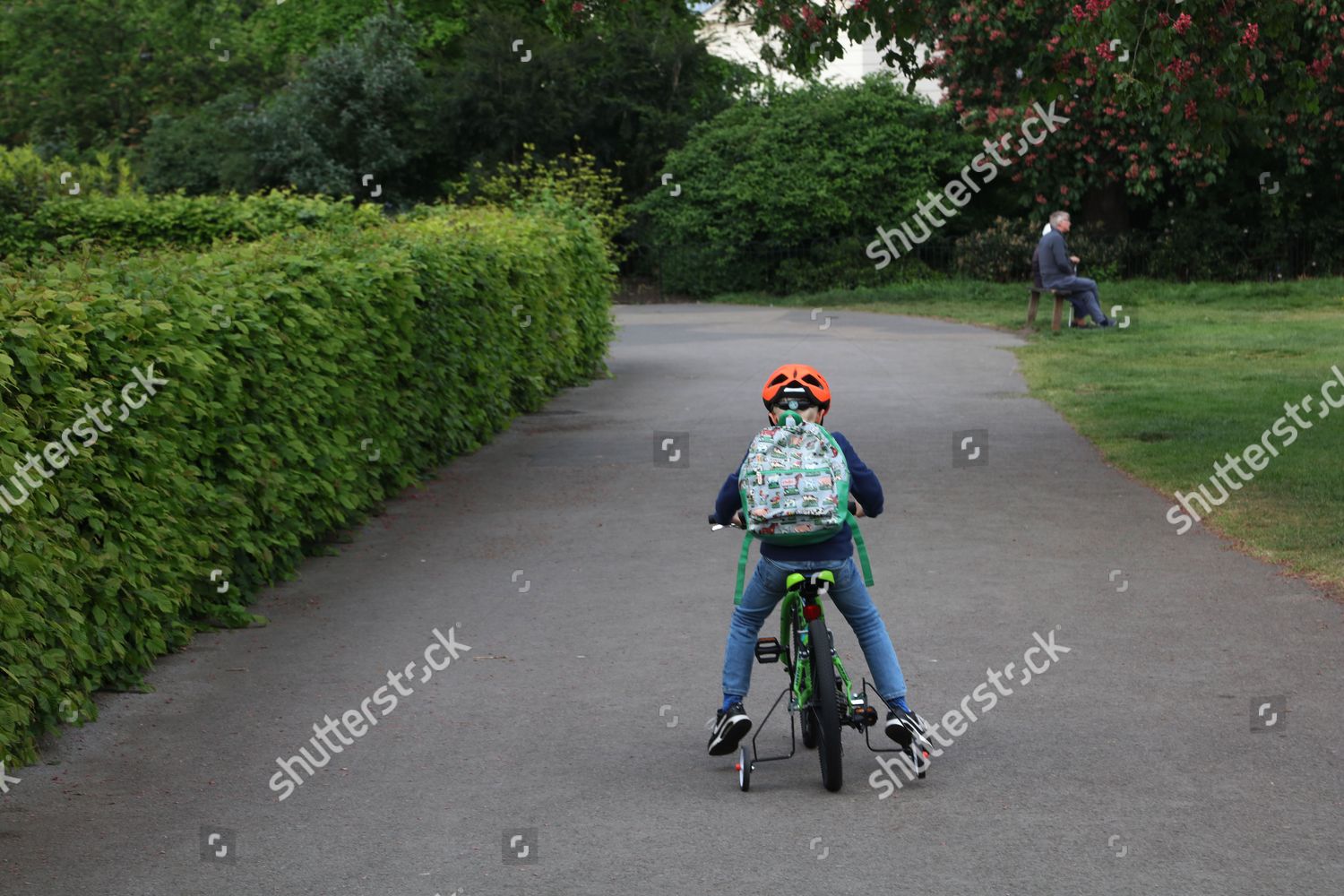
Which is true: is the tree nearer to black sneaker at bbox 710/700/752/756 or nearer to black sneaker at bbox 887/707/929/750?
black sneaker at bbox 887/707/929/750

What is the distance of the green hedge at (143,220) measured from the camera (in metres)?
24.5

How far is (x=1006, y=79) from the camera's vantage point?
3184 centimetres

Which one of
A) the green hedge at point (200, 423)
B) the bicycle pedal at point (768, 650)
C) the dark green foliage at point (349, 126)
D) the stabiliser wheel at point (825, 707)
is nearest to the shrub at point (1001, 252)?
the dark green foliage at point (349, 126)

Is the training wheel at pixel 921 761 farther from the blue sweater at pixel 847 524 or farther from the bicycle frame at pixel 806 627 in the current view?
the blue sweater at pixel 847 524

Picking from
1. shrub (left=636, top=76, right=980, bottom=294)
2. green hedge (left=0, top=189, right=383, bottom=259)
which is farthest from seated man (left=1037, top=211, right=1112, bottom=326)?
shrub (left=636, top=76, right=980, bottom=294)

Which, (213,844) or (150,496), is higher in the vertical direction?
(150,496)

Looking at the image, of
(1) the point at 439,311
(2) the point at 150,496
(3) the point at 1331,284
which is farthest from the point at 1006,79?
(2) the point at 150,496

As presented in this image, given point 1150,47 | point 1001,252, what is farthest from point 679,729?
point 1001,252

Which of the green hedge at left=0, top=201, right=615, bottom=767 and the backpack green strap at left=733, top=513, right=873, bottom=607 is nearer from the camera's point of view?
the backpack green strap at left=733, top=513, right=873, bottom=607

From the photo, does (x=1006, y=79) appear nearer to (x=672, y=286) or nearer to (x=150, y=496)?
(x=672, y=286)

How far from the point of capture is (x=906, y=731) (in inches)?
237

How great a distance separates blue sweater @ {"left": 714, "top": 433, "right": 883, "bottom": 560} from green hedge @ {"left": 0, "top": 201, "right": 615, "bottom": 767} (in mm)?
2522

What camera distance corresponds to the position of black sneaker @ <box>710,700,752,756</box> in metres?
6.11

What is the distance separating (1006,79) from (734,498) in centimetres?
2726
